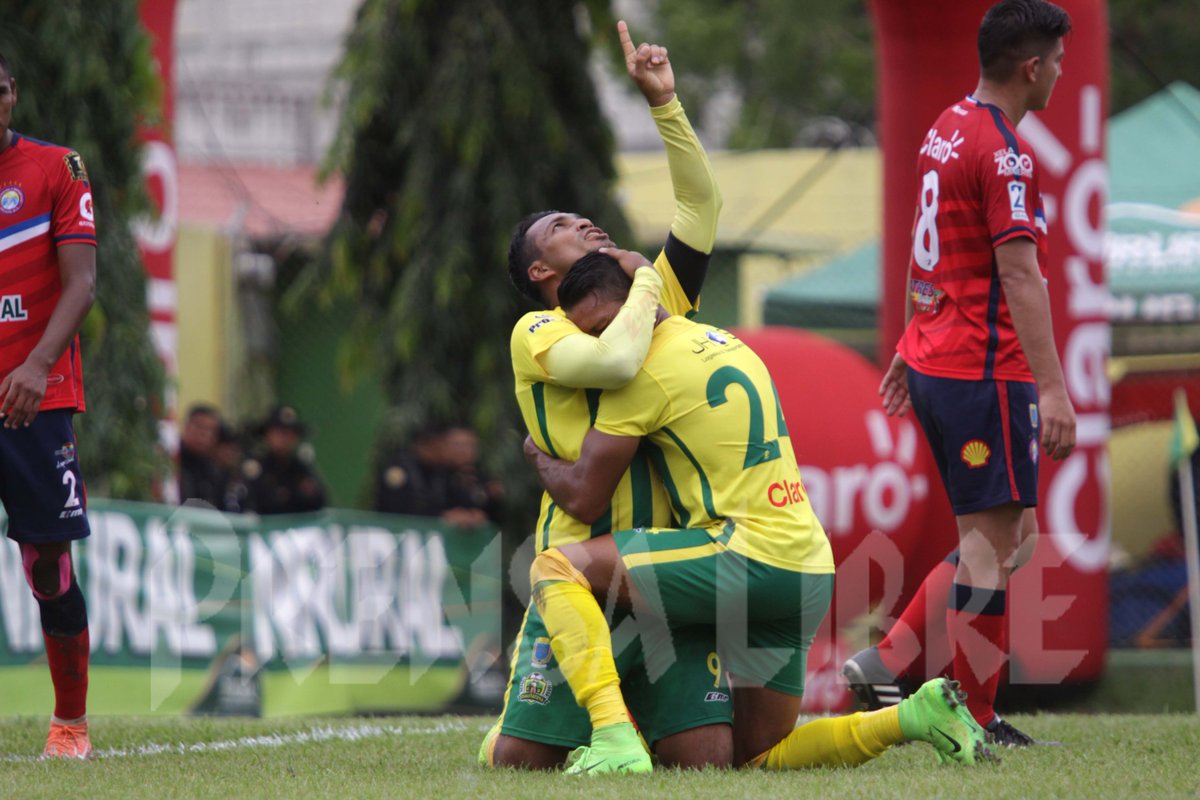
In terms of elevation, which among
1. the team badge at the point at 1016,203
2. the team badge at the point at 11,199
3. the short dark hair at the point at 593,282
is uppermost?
the team badge at the point at 11,199

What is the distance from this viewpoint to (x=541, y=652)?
4.82 metres

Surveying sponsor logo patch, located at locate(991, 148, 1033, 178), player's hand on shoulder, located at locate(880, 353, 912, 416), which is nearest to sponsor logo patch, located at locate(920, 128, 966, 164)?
sponsor logo patch, located at locate(991, 148, 1033, 178)

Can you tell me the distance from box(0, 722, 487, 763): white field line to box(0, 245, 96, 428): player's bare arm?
109 cm

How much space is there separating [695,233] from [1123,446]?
11.0m

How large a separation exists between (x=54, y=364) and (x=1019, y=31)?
122 inches

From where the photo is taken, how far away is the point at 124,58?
32.3ft

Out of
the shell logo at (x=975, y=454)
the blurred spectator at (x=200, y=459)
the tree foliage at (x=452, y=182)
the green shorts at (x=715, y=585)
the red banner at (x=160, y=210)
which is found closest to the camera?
the green shorts at (x=715, y=585)

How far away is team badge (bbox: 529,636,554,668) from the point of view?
480 centimetres

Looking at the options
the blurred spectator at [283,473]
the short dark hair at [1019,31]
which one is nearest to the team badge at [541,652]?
the short dark hair at [1019,31]

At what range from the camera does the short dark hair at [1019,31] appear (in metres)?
5.27

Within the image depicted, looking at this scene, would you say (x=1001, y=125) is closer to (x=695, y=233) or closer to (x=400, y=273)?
(x=695, y=233)

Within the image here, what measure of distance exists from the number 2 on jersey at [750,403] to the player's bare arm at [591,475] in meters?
0.26

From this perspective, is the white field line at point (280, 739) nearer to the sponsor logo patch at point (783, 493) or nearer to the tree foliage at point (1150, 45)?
the sponsor logo patch at point (783, 493)

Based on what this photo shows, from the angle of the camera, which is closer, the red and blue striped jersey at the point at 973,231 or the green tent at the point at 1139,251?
the red and blue striped jersey at the point at 973,231
